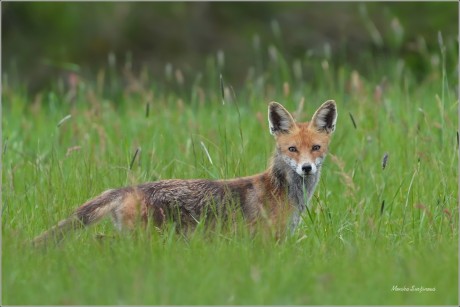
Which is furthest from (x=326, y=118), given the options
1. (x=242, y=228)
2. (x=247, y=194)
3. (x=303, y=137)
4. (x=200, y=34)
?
(x=200, y=34)

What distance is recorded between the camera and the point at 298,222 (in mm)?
7617

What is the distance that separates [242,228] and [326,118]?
63.1 inches

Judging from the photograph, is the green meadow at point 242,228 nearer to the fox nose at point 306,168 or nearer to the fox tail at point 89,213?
the fox tail at point 89,213

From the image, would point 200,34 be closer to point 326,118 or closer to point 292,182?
point 326,118

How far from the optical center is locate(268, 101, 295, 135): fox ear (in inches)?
311

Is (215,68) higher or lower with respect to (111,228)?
higher

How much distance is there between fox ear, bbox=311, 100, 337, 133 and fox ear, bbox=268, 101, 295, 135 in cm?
21

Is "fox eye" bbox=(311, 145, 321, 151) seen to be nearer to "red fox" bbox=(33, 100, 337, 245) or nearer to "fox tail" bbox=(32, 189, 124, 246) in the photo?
"red fox" bbox=(33, 100, 337, 245)

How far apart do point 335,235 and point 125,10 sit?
1070 cm

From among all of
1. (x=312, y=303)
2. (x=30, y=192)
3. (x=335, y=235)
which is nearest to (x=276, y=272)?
(x=312, y=303)

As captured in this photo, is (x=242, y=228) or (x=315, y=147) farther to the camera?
(x=315, y=147)

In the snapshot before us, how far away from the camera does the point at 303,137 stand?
7.75m

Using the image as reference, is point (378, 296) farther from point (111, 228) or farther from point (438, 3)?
point (438, 3)

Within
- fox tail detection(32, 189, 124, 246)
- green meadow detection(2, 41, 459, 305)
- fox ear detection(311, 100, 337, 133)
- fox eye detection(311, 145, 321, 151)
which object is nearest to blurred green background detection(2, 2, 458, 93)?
green meadow detection(2, 41, 459, 305)
